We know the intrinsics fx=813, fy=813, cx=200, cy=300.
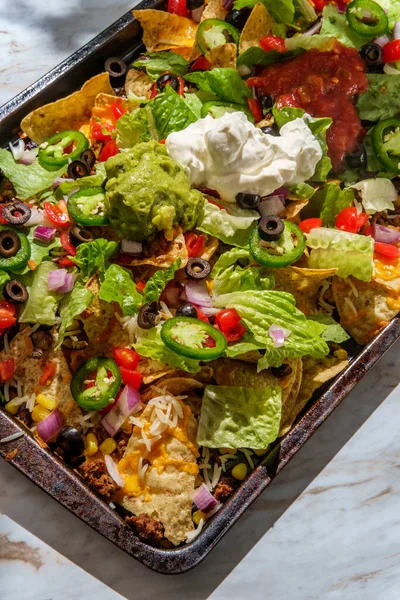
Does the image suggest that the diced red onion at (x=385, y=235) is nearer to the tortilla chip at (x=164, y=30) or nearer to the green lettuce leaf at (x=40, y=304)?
the tortilla chip at (x=164, y=30)

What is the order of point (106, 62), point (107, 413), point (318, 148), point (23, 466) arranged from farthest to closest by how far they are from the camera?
point (106, 62) → point (318, 148) → point (107, 413) → point (23, 466)

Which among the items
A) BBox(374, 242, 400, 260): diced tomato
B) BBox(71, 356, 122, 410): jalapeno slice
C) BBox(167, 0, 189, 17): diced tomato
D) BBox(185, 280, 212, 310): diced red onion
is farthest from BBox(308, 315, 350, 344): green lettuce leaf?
BBox(167, 0, 189, 17): diced tomato

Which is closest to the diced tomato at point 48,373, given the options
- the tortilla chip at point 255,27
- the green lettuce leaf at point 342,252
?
the green lettuce leaf at point 342,252

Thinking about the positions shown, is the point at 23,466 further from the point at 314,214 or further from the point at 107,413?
the point at 314,214

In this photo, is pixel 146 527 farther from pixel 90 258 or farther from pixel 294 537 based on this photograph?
pixel 90 258

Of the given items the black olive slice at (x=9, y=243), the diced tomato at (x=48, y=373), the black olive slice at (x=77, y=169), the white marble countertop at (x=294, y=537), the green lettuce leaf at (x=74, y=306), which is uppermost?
the black olive slice at (x=9, y=243)

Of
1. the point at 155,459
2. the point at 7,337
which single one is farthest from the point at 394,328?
the point at 7,337
